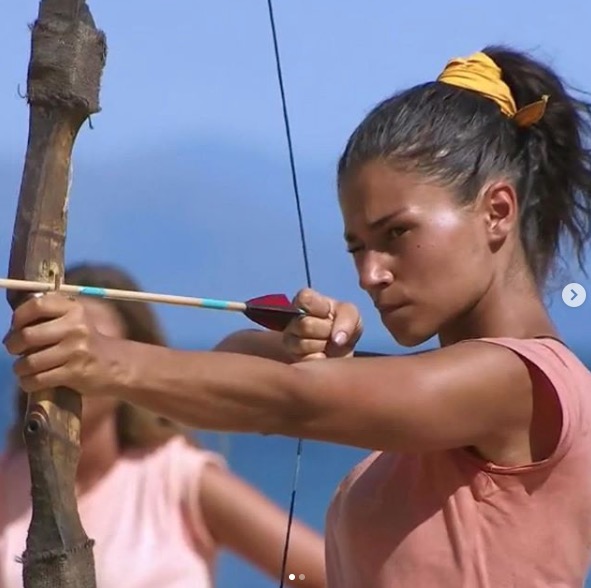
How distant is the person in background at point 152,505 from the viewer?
131 cm

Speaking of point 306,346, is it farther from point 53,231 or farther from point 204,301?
point 53,231

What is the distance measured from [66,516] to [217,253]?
646 millimetres

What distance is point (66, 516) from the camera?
2.98ft

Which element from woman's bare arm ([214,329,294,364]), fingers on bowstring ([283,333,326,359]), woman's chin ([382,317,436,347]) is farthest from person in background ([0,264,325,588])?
woman's chin ([382,317,436,347])

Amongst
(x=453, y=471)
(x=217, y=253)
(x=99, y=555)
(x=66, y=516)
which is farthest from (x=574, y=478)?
(x=217, y=253)

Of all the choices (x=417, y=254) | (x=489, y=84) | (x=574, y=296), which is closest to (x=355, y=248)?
(x=417, y=254)

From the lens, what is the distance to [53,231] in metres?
0.92

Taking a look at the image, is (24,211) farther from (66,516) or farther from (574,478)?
(574,478)

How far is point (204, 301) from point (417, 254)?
5.7 inches

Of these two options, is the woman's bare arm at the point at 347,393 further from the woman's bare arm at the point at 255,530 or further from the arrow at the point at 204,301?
the woman's bare arm at the point at 255,530

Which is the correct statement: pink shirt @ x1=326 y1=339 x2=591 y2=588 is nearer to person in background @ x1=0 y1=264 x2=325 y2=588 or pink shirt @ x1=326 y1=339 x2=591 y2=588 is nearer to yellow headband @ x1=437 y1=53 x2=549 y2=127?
yellow headband @ x1=437 y1=53 x2=549 y2=127

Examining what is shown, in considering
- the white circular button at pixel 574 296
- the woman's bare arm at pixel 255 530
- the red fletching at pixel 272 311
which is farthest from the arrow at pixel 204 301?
the white circular button at pixel 574 296

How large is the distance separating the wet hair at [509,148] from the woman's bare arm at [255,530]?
16.2 inches

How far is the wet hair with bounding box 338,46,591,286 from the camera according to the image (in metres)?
0.97
